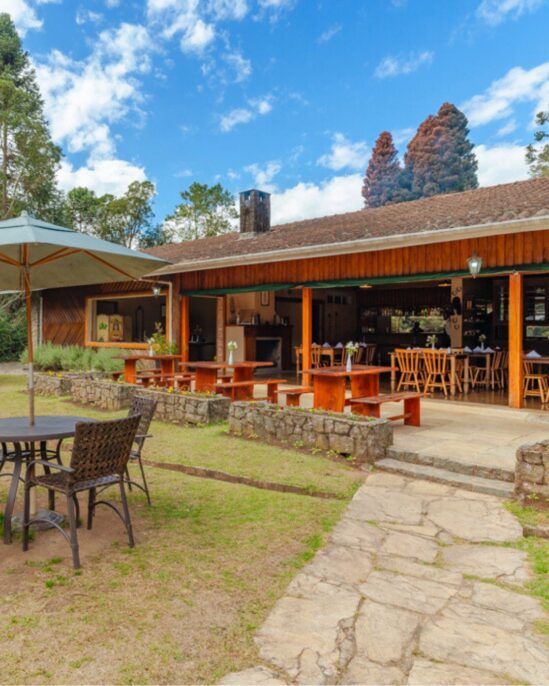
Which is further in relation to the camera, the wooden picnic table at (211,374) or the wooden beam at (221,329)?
the wooden beam at (221,329)

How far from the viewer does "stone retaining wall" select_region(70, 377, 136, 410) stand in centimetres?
865

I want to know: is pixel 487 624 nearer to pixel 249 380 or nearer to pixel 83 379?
pixel 249 380

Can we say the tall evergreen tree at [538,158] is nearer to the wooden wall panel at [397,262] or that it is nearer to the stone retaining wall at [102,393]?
the wooden wall panel at [397,262]

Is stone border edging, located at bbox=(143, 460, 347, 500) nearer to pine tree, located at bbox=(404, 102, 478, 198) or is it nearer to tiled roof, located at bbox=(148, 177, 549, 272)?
tiled roof, located at bbox=(148, 177, 549, 272)

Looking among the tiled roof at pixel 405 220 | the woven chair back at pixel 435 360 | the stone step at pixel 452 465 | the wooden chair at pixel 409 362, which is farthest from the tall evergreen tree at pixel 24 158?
the stone step at pixel 452 465

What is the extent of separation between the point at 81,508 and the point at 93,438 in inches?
50.4

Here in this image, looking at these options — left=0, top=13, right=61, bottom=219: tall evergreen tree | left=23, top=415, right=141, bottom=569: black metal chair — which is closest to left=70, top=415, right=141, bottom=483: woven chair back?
left=23, top=415, right=141, bottom=569: black metal chair

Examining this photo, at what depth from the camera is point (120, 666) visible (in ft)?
6.70

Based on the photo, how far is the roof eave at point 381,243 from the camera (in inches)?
275

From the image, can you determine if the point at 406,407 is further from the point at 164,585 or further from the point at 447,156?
the point at 447,156

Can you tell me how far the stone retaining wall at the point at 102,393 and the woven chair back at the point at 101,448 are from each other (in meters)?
5.45

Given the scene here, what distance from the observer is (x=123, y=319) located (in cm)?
1688

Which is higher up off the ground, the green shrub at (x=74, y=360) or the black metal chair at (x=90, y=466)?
the green shrub at (x=74, y=360)

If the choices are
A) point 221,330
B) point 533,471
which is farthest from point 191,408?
point 221,330
